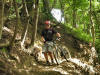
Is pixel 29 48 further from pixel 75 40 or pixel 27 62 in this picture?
pixel 75 40

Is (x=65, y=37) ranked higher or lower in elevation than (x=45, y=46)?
lower

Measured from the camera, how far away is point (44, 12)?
15789mm

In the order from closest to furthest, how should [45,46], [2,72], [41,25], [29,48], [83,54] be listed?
[2,72] → [45,46] → [29,48] → [83,54] → [41,25]

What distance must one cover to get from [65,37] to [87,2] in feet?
13.5

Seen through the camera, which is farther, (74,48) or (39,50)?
(74,48)

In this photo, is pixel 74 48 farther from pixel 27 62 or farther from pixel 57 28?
pixel 27 62

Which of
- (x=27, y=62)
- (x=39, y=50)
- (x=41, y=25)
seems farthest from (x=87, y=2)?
(x=27, y=62)

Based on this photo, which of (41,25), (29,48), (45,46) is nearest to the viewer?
(45,46)

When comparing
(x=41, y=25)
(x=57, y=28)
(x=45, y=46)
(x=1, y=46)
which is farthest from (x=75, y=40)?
(x=1, y=46)

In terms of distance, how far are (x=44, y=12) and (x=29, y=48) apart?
655 cm

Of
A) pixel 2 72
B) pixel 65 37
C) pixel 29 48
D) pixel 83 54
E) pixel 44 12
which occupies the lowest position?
pixel 83 54

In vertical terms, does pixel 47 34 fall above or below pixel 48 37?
above

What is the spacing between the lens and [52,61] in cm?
917

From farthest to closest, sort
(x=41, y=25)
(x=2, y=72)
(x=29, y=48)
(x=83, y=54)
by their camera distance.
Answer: (x=41, y=25) < (x=83, y=54) < (x=29, y=48) < (x=2, y=72)
